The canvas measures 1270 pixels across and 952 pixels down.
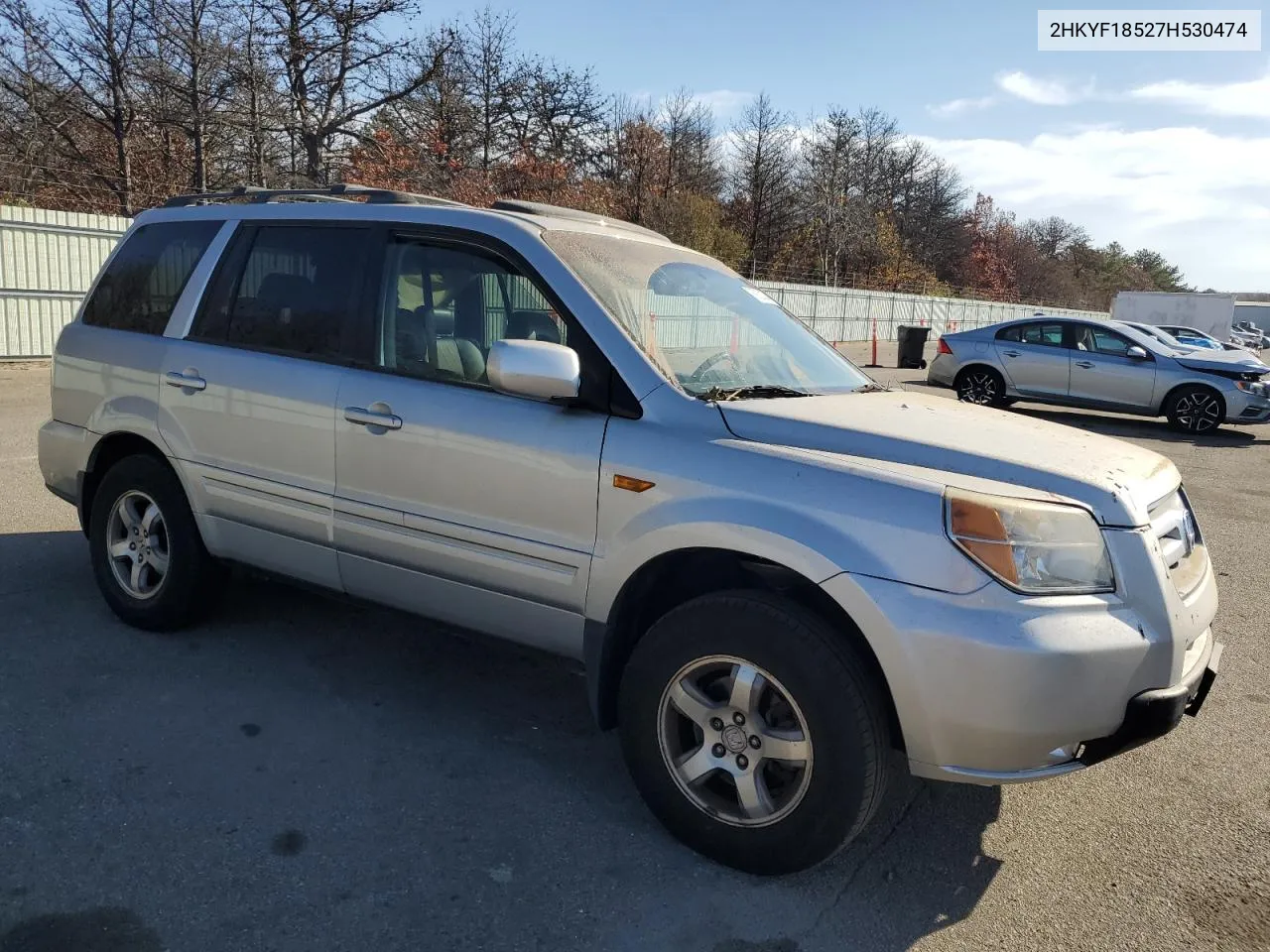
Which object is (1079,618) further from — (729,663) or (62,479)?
(62,479)

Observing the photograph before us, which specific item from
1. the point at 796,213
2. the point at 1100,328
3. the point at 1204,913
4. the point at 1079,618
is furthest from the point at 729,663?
the point at 796,213

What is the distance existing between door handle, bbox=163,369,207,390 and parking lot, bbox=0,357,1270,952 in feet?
3.78

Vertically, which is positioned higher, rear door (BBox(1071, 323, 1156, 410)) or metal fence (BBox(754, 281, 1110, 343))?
metal fence (BBox(754, 281, 1110, 343))

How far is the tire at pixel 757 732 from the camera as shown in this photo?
2.60 m

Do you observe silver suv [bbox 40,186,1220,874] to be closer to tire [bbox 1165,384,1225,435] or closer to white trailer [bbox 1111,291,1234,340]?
tire [bbox 1165,384,1225,435]

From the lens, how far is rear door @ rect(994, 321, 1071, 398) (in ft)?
47.6

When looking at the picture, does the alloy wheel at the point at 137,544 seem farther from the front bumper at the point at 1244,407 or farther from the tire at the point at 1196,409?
the front bumper at the point at 1244,407

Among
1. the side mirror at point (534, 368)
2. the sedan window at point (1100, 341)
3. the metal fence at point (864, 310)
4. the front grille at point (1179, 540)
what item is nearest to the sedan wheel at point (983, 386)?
the sedan window at point (1100, 341)

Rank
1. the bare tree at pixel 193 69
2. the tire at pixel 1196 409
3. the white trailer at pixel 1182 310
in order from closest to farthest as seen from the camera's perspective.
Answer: the tire at pixel 1196 409, the bare tree at pixel 193 69, the white trailer at pixel 1182 310

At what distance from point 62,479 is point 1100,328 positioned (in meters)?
13.9

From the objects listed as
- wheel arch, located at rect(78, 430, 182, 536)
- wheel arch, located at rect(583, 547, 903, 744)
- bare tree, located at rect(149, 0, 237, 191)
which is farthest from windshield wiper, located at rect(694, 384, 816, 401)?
bare tree, located at rect(149, 0, 237, 191)

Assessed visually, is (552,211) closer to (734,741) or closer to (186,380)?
(186,380)

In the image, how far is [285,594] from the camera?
5090 millimetres

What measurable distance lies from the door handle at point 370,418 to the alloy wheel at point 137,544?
133 centimetres
